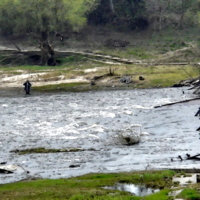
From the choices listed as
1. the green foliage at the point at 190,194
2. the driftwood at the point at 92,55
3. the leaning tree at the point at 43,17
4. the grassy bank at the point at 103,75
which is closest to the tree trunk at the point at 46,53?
the leaning tree at the point at 43,17

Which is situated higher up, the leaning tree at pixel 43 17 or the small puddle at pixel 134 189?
the leaning tree at pixel 43 17

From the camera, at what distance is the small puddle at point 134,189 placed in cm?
2200

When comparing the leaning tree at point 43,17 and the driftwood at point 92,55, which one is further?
the leaning tree at point 43,17

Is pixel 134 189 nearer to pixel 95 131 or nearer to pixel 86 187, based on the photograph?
pixel 86 187

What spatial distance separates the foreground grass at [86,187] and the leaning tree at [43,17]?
189 ft

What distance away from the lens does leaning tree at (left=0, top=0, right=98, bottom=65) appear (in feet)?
262

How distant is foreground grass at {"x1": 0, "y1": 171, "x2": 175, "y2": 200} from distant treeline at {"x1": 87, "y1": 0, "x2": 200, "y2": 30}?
7325 centimetres

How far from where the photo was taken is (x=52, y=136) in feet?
122

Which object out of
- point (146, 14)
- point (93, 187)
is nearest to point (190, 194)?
point (93, 187)

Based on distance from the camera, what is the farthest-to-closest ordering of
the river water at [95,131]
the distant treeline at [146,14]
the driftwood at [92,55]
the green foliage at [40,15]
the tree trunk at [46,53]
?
the distant treeline at [146,14]
the tree trunk at [46,53]
the green foliage at [40,15]
the driftwood at [92,55]
the river water at [95,131]

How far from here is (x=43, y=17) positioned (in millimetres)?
80688

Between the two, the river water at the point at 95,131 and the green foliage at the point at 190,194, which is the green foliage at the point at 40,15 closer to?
the river water at the point at 95,131

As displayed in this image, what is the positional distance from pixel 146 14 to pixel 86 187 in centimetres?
7890

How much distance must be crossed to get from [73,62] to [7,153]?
165ft
